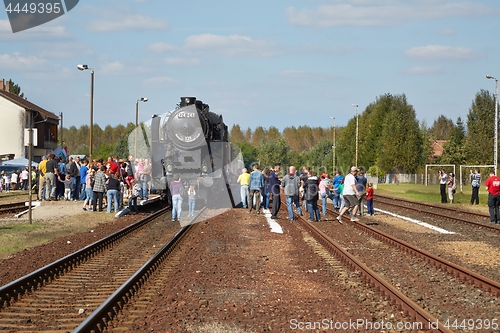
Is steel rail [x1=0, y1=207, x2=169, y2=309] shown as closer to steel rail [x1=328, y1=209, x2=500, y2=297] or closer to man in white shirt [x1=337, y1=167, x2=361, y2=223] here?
steel rail [x1=328, y1=209, x2=500, y2=297]

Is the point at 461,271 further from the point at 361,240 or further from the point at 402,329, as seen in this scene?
the point at 361,240

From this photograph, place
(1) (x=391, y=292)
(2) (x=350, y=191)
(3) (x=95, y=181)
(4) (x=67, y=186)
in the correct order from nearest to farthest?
1. (1) (x=391, y=292)
2. (2) (x=350, y=191)
3. (3) (x=95, y=181)
4. (4) (x=67, y=186)

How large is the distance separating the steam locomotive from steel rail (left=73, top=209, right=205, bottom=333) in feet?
36.5

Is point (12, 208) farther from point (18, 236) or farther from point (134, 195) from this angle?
point (18, 236)

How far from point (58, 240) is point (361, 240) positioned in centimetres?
762

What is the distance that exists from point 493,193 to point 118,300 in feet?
52.6

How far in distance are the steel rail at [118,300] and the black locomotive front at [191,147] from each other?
1113 cm

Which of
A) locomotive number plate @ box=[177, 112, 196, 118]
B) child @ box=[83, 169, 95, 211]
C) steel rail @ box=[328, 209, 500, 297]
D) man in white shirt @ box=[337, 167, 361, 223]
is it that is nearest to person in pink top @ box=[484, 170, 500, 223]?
man in white shirt @ box=[337, 167, 361, 223]

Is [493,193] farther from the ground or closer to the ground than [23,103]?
closer to the ground

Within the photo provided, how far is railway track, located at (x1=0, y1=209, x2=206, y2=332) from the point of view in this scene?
767cm

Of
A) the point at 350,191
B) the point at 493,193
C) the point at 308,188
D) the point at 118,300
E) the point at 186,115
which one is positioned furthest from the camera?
the point at 186,115

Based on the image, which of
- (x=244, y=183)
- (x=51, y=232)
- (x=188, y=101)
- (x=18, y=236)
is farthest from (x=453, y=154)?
(x=18, y=236)

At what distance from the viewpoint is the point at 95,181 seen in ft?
74.2

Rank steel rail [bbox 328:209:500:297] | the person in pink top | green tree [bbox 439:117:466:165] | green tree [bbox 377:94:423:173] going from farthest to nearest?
1. green tree [bbox 439:117:466:165]
2. green tree [bbox 377:94:423:173]
3. the person in pink top
4. steel rail [bbox 328:209:500:297]
